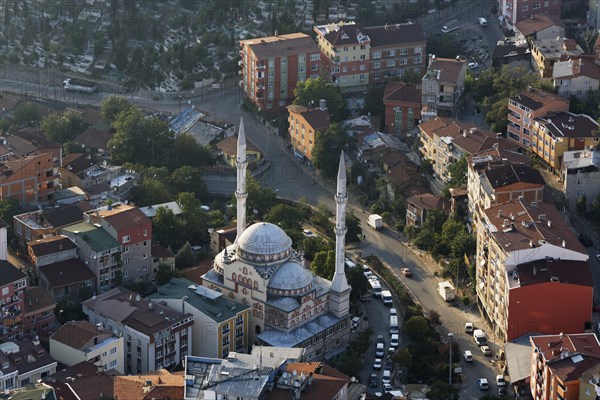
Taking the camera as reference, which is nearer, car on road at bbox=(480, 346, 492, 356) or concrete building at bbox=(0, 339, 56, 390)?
concrete building at bbox=(0, 339, 56, 390)

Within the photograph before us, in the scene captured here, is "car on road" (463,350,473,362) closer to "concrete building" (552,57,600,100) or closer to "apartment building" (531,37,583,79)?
"concrete building" (552,57,600,100)

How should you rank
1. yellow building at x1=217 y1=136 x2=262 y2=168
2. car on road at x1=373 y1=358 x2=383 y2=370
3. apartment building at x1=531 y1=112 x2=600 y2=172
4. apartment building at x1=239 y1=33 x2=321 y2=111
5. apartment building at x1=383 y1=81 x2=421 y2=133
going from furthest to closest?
apartment building at x1=239 y1=33 x2=321 y2=111, apartment building at x1=383 y1=81 x2=421 y2=133, yellow building at x1=217 y1=136 x2=262 y2=168, apartment building at x1=531 y1=112 x2=600 y2=172, car on road at x1=373 y1=358 x2=383 y2=370

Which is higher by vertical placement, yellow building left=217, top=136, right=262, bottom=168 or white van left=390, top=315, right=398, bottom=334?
yellow building left=217, top=136, right=262, bottom=168

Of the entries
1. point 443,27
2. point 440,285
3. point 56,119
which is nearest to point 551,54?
point 443,27

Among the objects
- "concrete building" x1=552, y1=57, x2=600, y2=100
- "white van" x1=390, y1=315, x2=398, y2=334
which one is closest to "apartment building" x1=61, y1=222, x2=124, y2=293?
"white van" x1=390, y1=315, x2=398, y2=334

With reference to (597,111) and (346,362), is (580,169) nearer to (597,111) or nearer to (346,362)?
(597,111)

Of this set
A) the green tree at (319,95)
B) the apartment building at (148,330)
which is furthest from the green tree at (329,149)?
the apartment building at (148,330)
